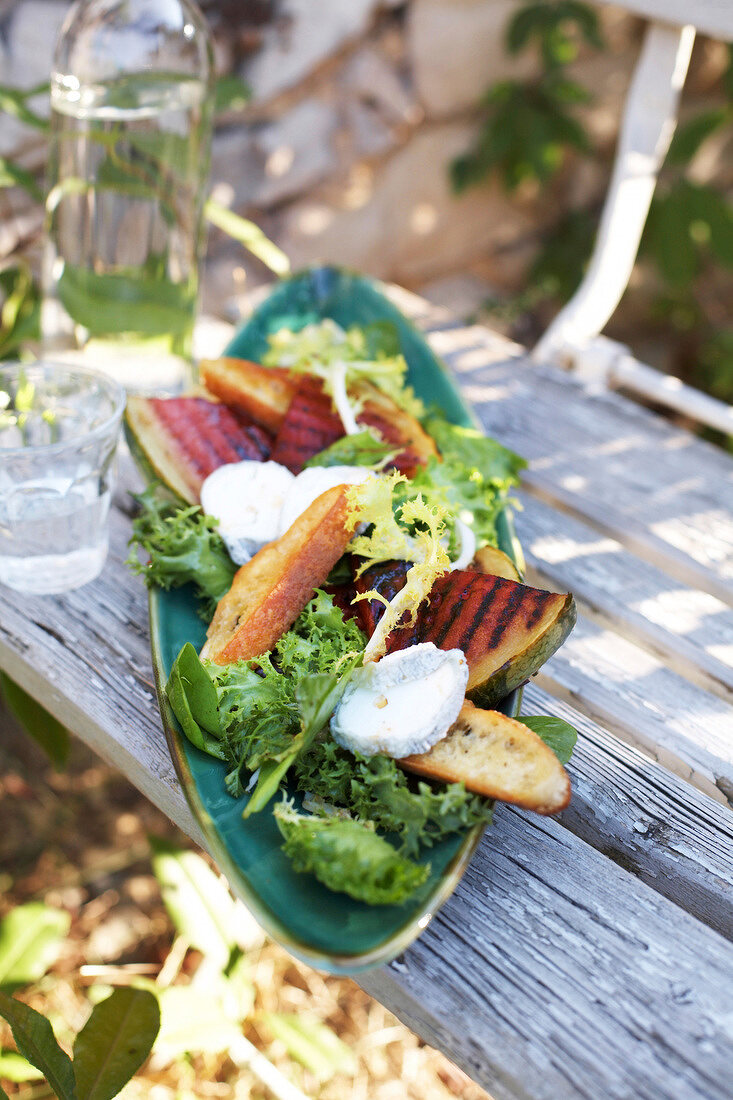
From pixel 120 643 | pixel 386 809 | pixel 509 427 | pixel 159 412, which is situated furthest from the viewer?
pixel 509 427

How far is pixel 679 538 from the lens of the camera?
1566 millimetres

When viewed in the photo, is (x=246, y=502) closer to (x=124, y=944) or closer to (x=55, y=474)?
(x=55, y=474)

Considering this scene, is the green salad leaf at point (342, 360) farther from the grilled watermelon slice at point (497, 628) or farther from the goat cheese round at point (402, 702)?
the goat cheese round at point (402, 702)

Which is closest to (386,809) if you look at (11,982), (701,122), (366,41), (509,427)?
(11,982)

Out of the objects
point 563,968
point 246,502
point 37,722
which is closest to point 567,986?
point 563,968

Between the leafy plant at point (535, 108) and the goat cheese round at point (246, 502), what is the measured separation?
2.40m

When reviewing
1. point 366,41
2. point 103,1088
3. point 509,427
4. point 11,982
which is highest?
point 366,41

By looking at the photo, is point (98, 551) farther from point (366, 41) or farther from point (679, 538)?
point (366, 41)

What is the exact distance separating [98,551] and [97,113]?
83 cm

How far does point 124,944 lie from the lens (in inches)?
73.2

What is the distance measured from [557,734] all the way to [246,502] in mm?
507

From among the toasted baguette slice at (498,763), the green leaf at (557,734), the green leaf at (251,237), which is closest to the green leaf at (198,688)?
the toasted baguette slice at (498,763)

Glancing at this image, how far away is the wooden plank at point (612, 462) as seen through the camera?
1558 millimetres

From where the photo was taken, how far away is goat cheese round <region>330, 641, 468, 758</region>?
2.92 feet
